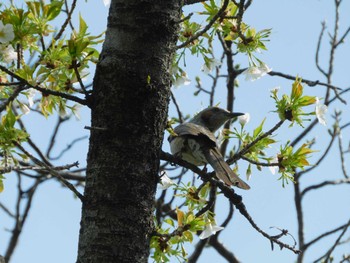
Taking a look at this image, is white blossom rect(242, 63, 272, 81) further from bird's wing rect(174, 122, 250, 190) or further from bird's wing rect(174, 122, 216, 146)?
bird's wing rect(174, 122, 216, 146)

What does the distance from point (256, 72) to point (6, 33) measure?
1.64 m

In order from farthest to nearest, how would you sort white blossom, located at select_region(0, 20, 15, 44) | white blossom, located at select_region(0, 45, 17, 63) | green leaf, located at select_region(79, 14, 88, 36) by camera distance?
white blossom, located at select_region(0, 45, 17, 63) → green leaf, located at select_region(79, 14, 88, 36) → white blossom, located at select_region(0, 20, 15, 44)

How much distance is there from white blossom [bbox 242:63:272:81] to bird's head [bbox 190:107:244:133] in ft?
6.62

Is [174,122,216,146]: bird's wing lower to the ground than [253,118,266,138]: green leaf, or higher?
higher

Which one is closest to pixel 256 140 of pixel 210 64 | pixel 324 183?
pixel 210 64

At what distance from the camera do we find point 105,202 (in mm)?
2559

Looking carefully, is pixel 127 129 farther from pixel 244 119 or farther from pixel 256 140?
pixel 244 119

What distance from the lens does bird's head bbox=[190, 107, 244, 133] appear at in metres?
6.18

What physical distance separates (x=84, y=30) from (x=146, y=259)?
1.15 m

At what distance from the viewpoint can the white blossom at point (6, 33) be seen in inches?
118

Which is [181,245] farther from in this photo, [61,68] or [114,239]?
[61,68]

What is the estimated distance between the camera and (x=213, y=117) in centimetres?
631

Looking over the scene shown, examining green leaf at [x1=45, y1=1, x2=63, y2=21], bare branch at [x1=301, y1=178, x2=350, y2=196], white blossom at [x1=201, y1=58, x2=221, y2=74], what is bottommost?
green leaf at [x1=45, y1=1, x2=63, y2=21]

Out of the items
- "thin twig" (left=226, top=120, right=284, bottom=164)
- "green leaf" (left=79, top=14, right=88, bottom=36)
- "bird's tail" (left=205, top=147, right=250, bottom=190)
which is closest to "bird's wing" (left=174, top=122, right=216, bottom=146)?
"bird's tail" (left=205, top=147, right=250, bottom=190)
